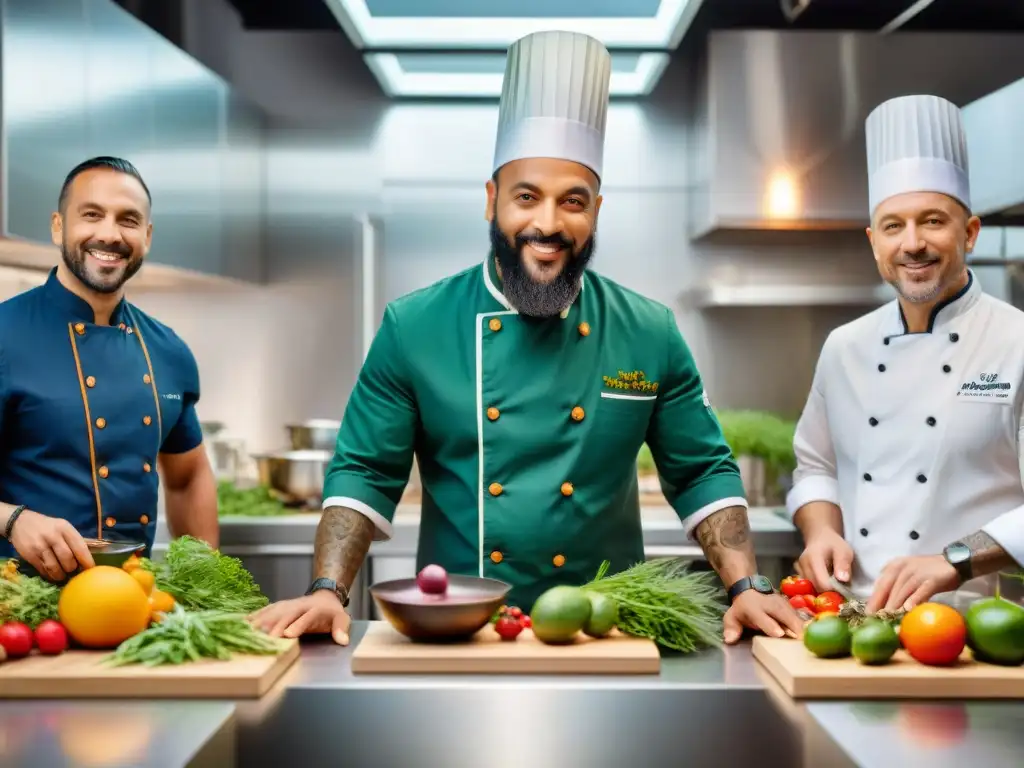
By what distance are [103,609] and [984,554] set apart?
1.51 meters

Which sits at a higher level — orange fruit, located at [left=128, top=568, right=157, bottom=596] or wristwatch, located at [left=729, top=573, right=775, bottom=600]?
orange fruit, located at [left=128, top=568, right=157, bottom=596]

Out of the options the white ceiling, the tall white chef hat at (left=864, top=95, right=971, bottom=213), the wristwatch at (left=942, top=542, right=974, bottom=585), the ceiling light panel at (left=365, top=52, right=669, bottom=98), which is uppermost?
the ceiling light panel at (left=365, top=52, right=669, bottom=98)

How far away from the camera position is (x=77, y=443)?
2.42 m

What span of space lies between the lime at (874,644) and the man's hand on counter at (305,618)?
0.78 metres

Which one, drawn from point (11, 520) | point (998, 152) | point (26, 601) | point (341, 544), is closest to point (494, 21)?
point (998, 152)

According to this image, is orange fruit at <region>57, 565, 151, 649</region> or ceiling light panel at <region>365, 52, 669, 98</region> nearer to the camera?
orange fruit at <region>57, 565, 151, 649</region>

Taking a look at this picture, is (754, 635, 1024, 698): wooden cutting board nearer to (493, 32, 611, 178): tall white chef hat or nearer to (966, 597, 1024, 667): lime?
(966, 597, 1024, 667): lime

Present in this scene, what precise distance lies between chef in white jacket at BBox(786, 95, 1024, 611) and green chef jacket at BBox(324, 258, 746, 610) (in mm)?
519

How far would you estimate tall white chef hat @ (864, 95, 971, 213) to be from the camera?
2344 mm

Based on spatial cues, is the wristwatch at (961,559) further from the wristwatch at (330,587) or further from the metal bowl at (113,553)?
the metal bowl at (113,553)

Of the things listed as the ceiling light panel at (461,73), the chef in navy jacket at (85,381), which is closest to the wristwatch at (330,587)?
the chef in navy jacket at (85,381)

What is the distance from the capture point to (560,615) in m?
1.55

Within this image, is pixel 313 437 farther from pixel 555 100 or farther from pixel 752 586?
pixel 752 586

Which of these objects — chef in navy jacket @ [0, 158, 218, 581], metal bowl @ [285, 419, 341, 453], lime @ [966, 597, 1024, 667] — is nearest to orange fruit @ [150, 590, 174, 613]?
chef in navy jacket @ [0, 158, 218, 581]
